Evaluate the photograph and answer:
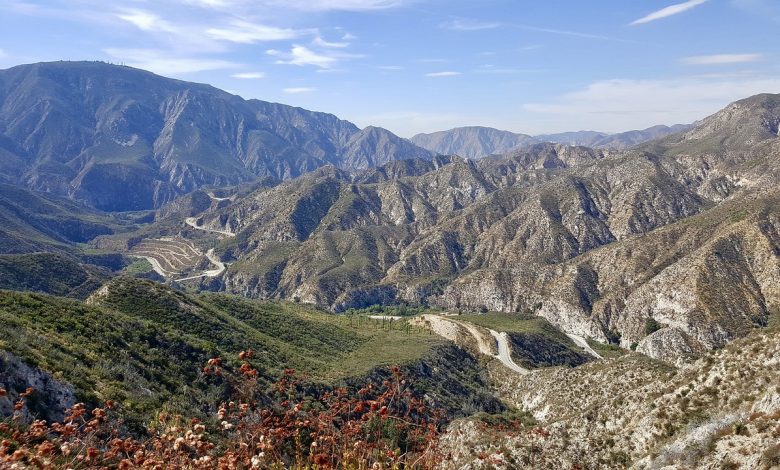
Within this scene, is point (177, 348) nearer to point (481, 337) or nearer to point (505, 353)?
point (505, 353)

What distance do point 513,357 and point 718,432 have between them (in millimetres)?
130880

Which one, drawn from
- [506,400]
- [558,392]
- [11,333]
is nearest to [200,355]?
[11,333]

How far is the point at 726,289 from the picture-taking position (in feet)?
594

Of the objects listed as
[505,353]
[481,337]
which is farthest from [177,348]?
[481,337]

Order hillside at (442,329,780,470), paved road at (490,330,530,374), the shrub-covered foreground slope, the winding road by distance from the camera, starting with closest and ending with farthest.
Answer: hillside at (442,329,780,470)
the shrub-covered foreground slope
paved road at (490,330,530,374)
the winding road

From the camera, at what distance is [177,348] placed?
60.9 metres

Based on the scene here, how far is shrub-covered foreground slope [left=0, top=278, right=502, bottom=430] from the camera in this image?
3831 cm

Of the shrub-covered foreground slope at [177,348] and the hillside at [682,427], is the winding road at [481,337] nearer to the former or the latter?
the shrub-covered foreground slope at [177,348]

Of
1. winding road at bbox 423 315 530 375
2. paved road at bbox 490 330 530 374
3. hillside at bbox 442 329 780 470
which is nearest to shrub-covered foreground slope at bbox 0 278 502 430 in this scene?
winding road at bbox 423 315 530 375

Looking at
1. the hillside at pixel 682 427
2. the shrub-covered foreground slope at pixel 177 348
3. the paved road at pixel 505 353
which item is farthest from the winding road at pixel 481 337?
the hillside at pixel 682 427

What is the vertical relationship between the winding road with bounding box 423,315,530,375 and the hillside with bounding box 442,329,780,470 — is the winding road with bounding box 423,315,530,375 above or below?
below

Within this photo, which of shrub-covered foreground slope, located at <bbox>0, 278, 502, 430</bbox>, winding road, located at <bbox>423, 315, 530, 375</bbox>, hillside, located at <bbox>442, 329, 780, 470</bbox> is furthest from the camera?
winding road, located at <bbox>423, 315, 530, 375</bbox>

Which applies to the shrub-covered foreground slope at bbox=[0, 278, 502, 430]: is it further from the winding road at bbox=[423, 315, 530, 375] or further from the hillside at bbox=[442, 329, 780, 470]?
the hillside at bbox=[442, 329, 780, 470]

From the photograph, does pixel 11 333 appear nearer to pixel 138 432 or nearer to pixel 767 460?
pixel 138 432
